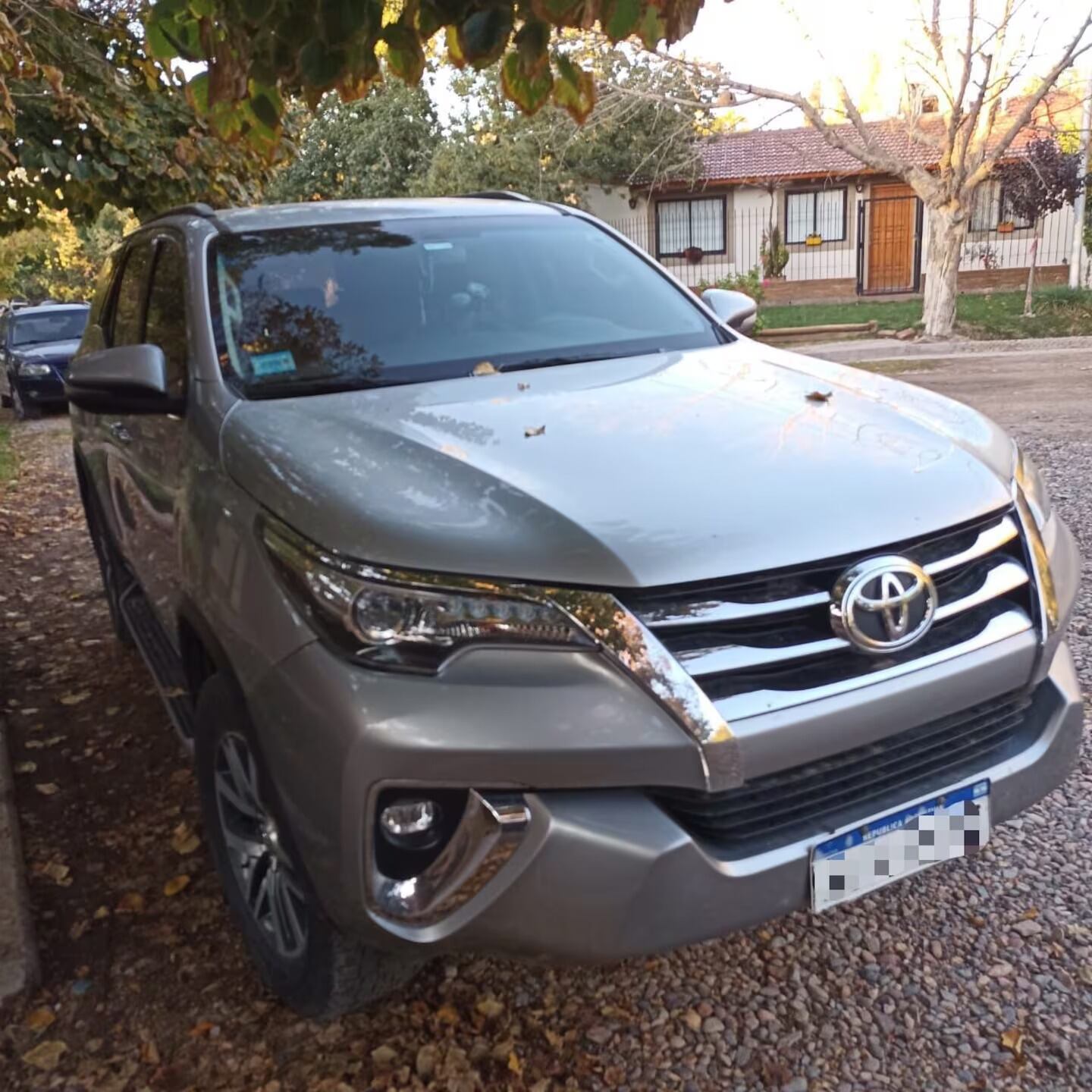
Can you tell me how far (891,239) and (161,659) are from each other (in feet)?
83.7

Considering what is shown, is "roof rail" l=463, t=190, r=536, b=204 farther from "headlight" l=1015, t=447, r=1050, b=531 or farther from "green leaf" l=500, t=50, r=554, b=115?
"headlight" l=1015, t=447, r=1050, b=531

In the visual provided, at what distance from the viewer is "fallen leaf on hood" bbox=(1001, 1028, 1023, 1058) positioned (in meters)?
2.42

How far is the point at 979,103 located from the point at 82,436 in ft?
50.1

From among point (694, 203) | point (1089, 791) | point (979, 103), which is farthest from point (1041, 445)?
point (694, 203)

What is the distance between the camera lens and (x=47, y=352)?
16.3 meters

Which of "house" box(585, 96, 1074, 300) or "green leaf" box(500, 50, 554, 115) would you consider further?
"house" box(585, 96, 1074, 300)

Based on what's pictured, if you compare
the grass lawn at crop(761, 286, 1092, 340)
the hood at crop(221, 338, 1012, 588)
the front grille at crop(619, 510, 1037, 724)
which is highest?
the hood at crop(221, 338, 1012, 588)

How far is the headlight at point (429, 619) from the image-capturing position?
2041mm

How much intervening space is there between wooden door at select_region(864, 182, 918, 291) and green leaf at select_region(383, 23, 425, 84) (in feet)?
82.2

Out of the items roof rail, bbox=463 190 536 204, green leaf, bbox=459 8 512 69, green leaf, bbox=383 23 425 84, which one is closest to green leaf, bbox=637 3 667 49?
green leaf, bbox=459 8 512 69

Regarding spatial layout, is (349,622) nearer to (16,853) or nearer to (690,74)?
(16,853)

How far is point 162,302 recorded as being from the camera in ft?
12.1

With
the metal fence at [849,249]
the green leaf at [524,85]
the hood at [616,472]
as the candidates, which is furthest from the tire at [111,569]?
the metal fence at [849,249]

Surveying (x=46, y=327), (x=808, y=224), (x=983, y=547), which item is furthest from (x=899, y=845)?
(x=808, y=224)
